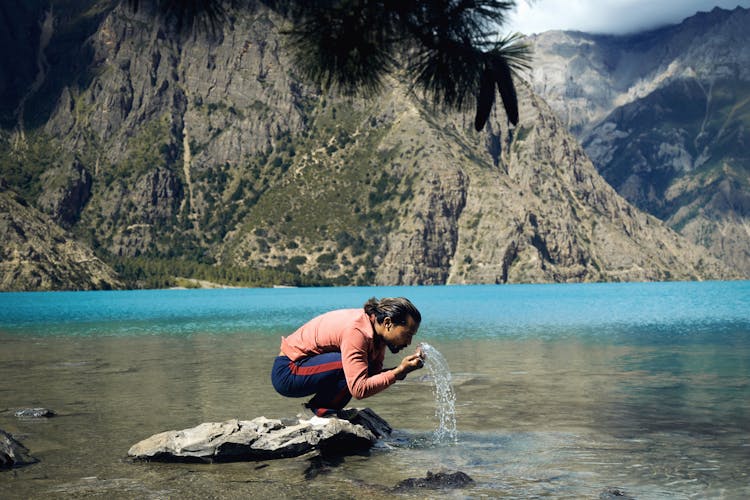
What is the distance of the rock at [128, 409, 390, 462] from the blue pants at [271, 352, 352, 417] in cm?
37

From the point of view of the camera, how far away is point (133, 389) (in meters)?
19.8

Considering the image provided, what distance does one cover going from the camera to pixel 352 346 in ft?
33.9

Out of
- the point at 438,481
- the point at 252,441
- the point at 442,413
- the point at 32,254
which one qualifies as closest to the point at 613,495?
the point at 438,481

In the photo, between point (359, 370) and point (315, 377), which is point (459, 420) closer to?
point (315, 377)

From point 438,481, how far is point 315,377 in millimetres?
2319

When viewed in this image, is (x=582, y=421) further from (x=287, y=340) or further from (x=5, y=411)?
(x=5, y=411)

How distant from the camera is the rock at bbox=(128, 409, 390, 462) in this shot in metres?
11.1

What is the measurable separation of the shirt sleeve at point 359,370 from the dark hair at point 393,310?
0.33 metres

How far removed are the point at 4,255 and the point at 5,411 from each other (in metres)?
175

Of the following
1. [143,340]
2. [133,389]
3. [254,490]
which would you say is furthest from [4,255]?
[254,490]

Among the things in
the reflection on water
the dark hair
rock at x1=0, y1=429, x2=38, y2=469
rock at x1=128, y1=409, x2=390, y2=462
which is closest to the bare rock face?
the reflection on water

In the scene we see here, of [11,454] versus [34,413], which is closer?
[11,454]

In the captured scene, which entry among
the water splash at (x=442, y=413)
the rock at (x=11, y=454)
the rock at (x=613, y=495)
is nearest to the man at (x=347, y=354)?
the water splash at (x=442, y=413)

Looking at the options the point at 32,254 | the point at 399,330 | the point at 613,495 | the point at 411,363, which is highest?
the point at 32,254
